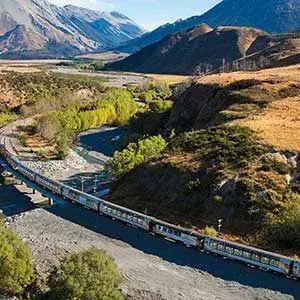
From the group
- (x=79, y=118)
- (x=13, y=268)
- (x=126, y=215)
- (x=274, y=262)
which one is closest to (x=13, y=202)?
(x=126, y=215)

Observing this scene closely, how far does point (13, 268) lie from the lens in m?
36.2

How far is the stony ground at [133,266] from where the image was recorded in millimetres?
35062

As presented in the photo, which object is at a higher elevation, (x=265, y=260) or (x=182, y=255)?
(x=265, y=260)

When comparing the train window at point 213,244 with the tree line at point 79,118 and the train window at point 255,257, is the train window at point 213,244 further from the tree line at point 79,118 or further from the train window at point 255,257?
the tree line at point 79,118

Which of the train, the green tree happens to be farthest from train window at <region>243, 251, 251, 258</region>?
the green tree

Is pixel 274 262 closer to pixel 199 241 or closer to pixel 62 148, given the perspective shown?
pixel 199 241

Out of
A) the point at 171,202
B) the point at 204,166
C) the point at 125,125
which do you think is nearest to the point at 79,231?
the point at 171,202

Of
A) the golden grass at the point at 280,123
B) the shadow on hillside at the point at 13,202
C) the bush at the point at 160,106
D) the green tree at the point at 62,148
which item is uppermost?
the golden grass at the point at 280,123

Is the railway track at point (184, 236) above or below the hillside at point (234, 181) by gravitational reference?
below

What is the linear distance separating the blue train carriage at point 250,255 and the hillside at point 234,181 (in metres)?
3.39

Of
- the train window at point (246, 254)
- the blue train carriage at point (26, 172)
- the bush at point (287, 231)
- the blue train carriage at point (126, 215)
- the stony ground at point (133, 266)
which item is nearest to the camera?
the stony ground at point (133, 266)

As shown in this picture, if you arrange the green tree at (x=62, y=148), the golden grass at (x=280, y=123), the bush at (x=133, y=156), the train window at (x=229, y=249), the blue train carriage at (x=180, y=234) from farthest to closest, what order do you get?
the green tree at (x=62, y=148), the bush at (x=133, y=156), the golden grass at (x=280, y=123), the blue train carriage at (x=180, y=234), the train window at (x=229, y=249)

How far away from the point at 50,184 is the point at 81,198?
8579 mm

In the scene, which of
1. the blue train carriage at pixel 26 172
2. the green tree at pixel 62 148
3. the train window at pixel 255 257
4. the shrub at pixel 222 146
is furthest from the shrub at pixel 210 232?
the green tree at pixel 62 148
